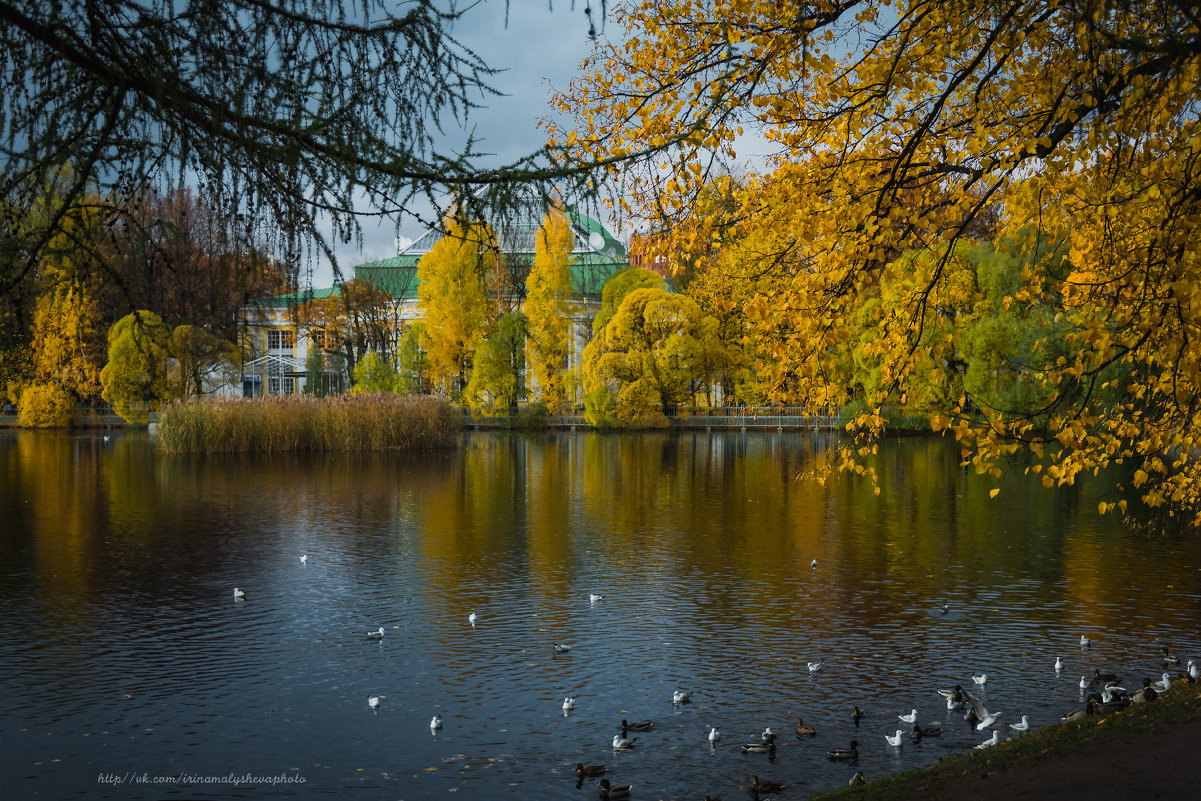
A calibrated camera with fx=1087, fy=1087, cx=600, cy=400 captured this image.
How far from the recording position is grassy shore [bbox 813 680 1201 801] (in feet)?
17.1

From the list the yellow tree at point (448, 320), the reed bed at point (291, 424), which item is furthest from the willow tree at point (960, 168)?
the yellow tree at point (448, 320)

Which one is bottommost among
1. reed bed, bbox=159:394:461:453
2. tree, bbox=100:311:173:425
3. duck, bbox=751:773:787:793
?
duck, bbox=751:773:787:793

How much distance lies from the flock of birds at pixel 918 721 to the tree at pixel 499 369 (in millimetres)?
41609

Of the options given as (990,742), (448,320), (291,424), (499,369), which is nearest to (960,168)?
(990,742)

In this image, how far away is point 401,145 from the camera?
4516 mm

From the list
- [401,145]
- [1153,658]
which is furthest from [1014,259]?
[401,145]

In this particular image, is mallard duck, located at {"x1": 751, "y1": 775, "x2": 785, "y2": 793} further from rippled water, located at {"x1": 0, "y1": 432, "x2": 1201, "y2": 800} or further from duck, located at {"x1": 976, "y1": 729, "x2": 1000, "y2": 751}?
duck, located at {"x1": 976, "y1": 729, "x2": 1000, "y2": 751}

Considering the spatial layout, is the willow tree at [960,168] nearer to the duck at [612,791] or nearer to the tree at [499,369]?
the duck at [612,791]

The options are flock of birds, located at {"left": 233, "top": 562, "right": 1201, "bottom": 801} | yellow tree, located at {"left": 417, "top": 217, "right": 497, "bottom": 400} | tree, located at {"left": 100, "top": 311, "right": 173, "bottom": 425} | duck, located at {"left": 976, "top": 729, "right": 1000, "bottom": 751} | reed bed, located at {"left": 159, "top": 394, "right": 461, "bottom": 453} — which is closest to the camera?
flock of birds, located at {"left": 233, "top": 562, "right": 1201, "bottom": 801}

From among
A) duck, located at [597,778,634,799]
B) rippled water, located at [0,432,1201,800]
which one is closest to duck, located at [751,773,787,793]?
rippled water, located at [0,432,1201,800]

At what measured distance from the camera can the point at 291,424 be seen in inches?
1227

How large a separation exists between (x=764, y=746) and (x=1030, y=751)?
5.19 feet

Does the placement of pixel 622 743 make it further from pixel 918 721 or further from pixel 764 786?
pixel 918 721

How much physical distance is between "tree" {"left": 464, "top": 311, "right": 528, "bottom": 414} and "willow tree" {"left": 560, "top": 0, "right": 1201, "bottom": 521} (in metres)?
40.7
